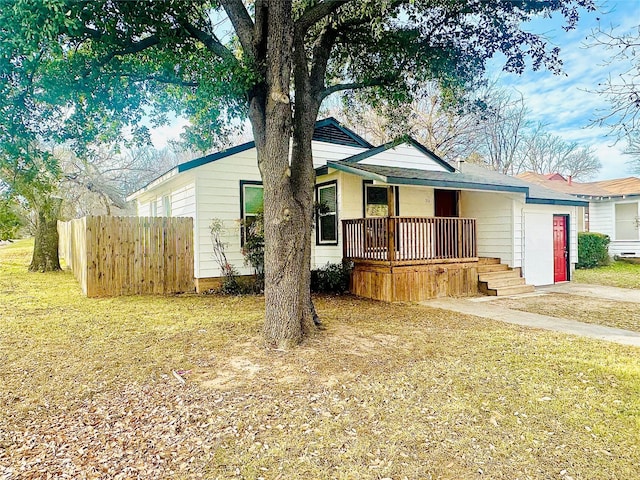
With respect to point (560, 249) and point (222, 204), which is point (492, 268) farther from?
point (222, 204)

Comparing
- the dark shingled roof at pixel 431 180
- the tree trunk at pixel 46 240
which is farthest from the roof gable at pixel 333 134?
the tree trunk at pixel 46 240

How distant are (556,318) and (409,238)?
137 inches

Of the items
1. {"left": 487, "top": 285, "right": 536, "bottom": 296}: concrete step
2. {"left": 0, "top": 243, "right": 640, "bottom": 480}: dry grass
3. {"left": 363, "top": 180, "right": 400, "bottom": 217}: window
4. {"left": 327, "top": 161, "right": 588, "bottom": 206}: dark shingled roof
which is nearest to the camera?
{"left": 0, "top": 243, "right": 640, "bottom": 480}: dry grass

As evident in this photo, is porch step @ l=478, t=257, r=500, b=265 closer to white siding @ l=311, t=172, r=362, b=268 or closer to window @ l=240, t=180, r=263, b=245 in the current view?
white siding @ l=311, t=172, r=362, b=268

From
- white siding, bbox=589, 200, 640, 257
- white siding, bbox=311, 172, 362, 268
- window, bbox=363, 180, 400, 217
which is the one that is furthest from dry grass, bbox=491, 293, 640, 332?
white siding, bbox=589, 200, 640, 257

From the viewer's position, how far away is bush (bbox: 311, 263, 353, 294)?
10.1 m

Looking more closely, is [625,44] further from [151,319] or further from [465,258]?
[151,319]

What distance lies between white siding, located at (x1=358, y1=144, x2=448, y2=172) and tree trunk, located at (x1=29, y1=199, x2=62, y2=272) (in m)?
12.1

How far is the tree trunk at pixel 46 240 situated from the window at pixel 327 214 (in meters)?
10.5

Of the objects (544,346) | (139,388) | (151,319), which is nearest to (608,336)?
(544,346)

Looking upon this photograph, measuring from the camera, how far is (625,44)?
15.3 feet

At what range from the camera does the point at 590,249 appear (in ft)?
53.0

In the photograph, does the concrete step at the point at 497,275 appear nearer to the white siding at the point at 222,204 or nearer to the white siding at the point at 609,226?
the white siding at the point at 222,204

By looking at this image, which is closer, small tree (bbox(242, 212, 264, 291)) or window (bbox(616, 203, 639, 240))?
small tree (bbox(242, 212, 264, 291))
